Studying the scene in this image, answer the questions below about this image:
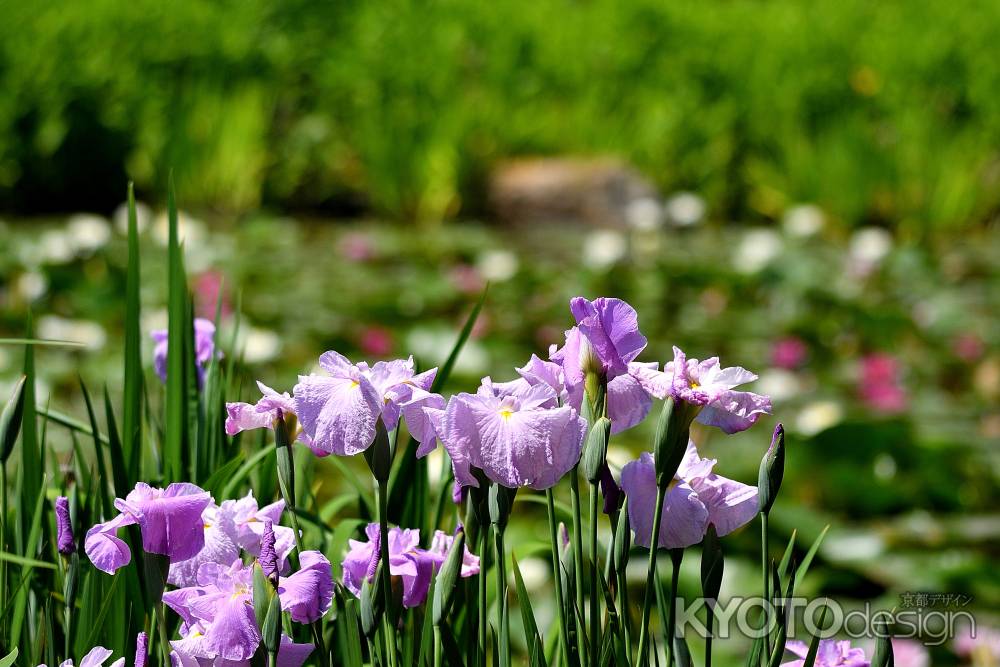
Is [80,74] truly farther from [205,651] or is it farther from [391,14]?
[205,651]

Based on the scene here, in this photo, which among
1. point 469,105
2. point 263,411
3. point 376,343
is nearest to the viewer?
point 263,411

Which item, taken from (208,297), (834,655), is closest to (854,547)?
(834,655)

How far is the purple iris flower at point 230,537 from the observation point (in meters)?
0.64

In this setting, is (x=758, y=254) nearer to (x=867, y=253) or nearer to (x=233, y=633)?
(x=867, y=253)

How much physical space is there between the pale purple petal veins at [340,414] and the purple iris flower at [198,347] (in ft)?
1.29

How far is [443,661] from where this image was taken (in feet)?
2.46

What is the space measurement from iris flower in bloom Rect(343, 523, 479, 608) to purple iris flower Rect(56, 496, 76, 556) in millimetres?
197

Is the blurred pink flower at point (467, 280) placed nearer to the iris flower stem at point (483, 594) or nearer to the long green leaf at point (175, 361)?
the long green leaf at point (175, 361)

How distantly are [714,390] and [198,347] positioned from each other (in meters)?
0.57

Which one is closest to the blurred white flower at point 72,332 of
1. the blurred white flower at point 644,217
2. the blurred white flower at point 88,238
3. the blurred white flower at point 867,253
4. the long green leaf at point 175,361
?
the blurred white flower at point 88,238

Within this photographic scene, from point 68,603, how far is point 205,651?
17 centimetres

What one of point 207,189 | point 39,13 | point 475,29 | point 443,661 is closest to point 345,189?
point 207,189

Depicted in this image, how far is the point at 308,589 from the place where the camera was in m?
0.62

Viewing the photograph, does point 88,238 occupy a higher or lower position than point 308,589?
higher
